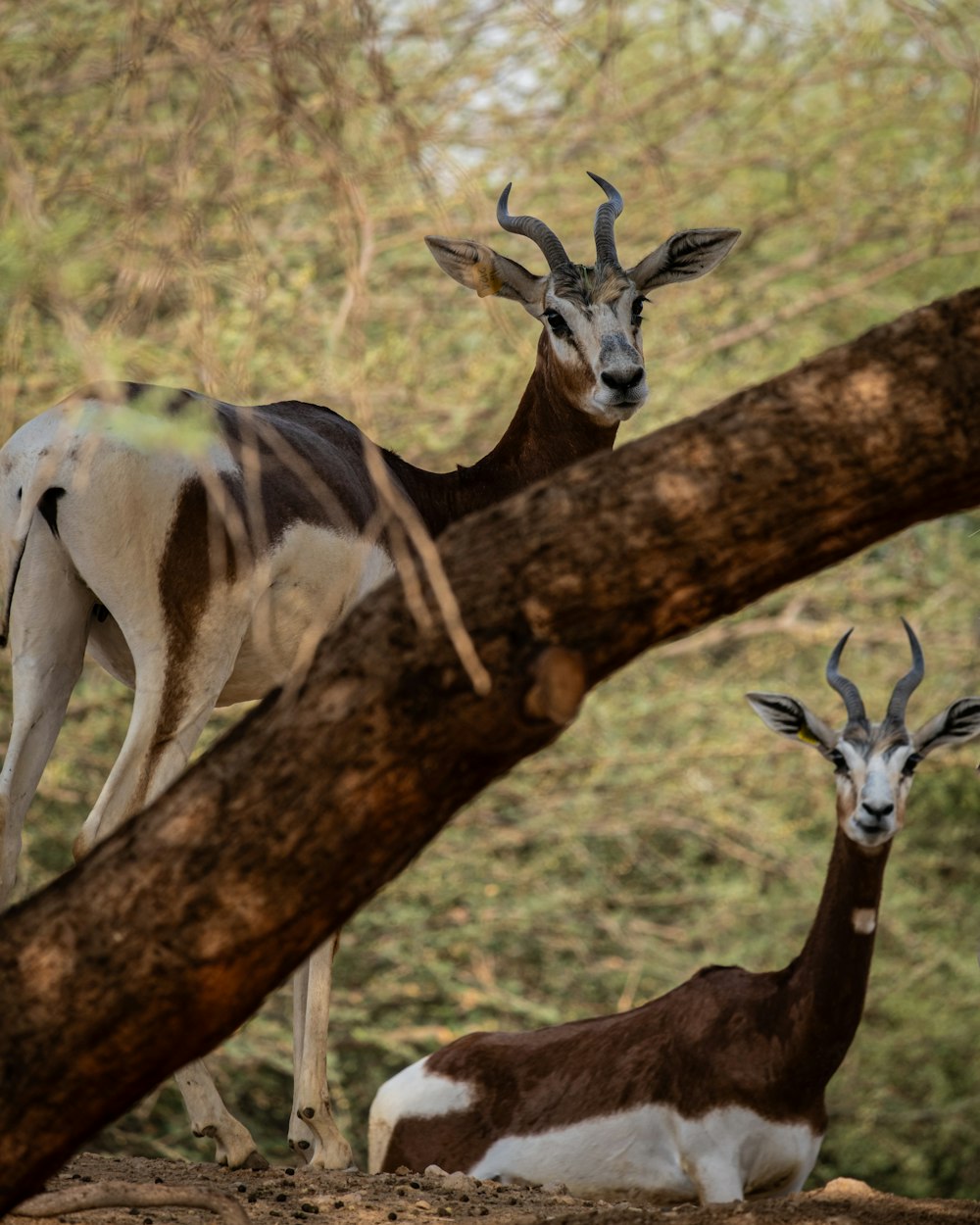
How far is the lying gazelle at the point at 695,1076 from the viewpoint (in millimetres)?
6301

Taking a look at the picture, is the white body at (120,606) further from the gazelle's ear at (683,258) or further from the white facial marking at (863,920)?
the white facial marking at (863,920)

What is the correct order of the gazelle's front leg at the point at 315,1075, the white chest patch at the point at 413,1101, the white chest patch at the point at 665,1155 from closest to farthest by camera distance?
the gazelle's front leg at the point at 315,1075, the white chest patch at the point at 665,1155, the white chest patch at the point at 413,1101

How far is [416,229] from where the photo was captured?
11719 mm

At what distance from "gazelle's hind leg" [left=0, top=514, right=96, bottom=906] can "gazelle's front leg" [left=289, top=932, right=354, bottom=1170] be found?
108 cm

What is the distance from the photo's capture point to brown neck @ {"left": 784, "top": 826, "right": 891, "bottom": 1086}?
6320 millimetres

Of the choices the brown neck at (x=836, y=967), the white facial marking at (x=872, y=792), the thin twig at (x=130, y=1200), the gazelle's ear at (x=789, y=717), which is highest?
the thin twig at (x=130, y=1200)

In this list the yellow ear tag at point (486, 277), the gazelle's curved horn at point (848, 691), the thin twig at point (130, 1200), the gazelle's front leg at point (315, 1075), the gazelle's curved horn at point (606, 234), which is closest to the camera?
the thin twig at point (130, 1200)

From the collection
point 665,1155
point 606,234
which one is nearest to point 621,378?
point 606,234

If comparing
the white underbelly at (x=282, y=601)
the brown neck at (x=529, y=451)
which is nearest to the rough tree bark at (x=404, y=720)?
the white underbelly at (x=282, y=601)

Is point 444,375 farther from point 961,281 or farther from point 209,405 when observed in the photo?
point 209,405

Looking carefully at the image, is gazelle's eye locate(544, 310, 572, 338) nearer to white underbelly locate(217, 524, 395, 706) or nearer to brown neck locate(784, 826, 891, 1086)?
white underbelly locate(217, 524, 395, 706)

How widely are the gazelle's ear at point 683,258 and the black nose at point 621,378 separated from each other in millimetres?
757

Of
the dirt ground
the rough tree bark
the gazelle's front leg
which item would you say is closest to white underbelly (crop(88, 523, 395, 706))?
the gazelle's front leg

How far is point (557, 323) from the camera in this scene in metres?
6.22
